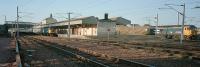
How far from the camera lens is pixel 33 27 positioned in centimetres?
14538

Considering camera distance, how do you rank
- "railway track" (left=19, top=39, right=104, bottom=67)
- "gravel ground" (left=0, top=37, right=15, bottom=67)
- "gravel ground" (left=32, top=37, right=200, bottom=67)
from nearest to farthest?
1. "railway track" (left=19, top=39, right=104, bottom=67)
2. "gravel ground" (left=0, top=37, right=15, bottom=67)
3. "gravel ground" (left=32, top=37, right=200, bottom=67)

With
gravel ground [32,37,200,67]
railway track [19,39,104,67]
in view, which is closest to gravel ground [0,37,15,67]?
railway track [19,39,104,67]

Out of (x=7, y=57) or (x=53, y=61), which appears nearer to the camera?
(x=53, y=61)

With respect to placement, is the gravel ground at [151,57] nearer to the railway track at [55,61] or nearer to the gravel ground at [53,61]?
the railway track at [55,61]

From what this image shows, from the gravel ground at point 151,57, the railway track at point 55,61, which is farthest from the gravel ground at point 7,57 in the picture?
the gravel ground at point 151,57

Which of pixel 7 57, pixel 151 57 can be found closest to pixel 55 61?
pixel 7 57

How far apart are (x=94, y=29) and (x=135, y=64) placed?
6060 cm

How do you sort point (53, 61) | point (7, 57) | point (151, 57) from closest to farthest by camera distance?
point (53, 61) < point (7, 57) < point (151, 57)

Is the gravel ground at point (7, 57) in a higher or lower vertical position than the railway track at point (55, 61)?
higher

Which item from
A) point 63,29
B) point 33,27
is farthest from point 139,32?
point 33,27

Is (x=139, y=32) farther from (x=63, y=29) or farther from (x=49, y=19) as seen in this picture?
(x=49, y=19)

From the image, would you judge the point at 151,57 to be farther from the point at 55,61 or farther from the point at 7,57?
the point at 7,57

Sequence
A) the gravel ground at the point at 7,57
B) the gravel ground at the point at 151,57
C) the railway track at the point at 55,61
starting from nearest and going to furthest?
the railway track at the point at 55,61 < the gravel ground at the point at 7,57 < the gravel ground at the point at 151,57

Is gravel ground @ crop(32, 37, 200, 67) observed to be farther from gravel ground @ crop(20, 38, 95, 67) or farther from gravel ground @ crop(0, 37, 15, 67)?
gravel ground @ crop(0, 37, 15, 67)
